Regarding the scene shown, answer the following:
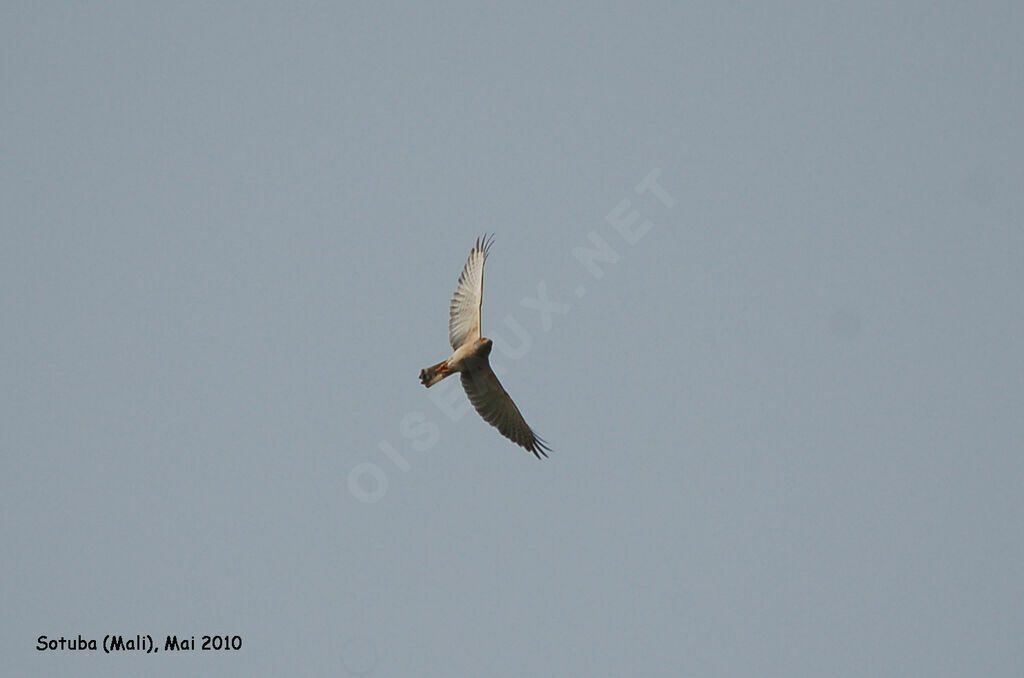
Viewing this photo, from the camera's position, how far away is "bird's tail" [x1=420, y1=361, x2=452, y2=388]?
3511 cm

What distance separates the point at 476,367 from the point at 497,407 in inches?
57.5

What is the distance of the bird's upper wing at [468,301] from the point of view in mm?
35719

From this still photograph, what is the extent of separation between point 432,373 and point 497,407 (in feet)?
6.23

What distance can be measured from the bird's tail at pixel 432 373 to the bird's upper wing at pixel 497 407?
1.83ft

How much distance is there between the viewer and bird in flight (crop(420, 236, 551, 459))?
3509 cm

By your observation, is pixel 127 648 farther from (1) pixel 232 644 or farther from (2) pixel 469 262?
(2) pixel 469 262

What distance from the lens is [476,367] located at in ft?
115

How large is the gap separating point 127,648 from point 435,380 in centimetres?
937

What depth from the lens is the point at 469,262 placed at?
36.5m

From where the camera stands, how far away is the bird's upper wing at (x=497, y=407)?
117 ft

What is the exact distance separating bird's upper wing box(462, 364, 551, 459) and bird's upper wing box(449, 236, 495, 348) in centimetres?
82

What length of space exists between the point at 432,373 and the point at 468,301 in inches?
76.7

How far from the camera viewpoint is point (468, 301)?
36156 millimetres

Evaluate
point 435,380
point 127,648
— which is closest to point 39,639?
point 127,648
